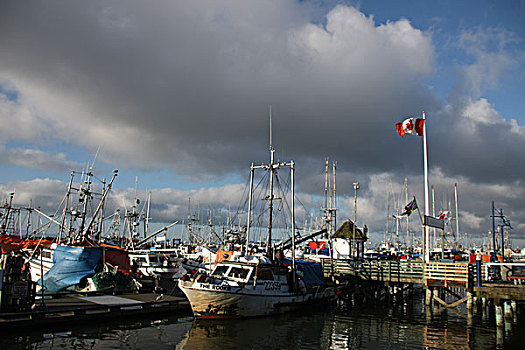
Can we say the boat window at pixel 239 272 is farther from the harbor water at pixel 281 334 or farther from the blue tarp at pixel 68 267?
the blue tarp at pixel 68 267

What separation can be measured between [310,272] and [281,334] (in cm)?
1340

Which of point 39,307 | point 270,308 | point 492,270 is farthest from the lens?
point 492,270

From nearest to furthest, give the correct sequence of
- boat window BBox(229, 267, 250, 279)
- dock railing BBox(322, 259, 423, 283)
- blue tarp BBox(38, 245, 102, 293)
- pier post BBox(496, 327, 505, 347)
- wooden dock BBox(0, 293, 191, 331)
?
wooden dock BBox(0, 293, 191, 331)
pier post BBox(496, 327, 505, 347)
boat window BBox(229, 267, 250, 279)
blue tarp BBox(38, 245, 102, 293)
dock railing BBox(322, 259, 423, 283)

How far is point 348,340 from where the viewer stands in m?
21.3

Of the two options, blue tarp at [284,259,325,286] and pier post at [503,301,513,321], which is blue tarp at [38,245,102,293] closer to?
blue tarp at [284,259,325,286]

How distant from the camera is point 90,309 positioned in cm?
2206

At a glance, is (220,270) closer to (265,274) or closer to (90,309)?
(265,274)

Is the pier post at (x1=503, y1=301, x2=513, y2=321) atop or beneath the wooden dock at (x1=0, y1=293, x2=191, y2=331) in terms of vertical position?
atop

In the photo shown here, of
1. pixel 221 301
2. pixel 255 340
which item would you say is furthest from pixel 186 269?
pixel 255 340

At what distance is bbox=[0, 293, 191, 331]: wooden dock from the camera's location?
1919 cm

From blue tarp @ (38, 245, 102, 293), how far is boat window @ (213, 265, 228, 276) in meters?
10.8

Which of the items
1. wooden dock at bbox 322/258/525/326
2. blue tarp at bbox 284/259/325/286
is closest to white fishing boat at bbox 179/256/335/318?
blue tarp at bbox 284/259/325/286

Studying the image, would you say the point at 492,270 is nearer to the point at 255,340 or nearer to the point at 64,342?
the point at 255,340

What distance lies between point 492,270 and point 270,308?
19.2 meters
